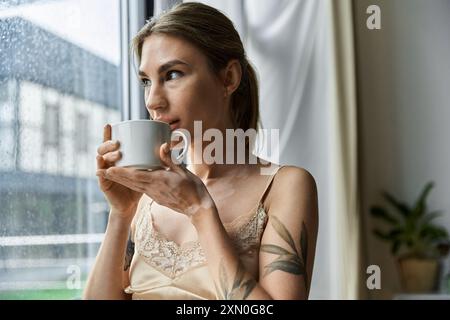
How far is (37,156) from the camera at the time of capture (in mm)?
739

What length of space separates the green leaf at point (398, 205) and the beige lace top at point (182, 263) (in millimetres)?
135

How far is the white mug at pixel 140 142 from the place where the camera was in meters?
0.55

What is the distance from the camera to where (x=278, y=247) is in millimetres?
597

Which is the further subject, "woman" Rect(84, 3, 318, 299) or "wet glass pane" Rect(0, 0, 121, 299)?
"wet glass pane" Rect(0, 0, 121, 299)

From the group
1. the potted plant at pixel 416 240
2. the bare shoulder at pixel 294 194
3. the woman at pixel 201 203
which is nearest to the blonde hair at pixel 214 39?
the woman at pixel 201 203

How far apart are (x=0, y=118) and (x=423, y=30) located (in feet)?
1.76

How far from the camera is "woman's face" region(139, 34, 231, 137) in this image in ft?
2.11

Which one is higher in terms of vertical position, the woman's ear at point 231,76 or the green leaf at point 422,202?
the woman's ear at point 231,76

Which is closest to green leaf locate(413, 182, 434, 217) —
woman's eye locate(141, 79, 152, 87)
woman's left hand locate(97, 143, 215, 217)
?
woman's left hand locate(97, 143, 215, 217)

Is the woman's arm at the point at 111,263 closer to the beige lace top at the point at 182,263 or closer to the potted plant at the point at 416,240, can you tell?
the beige lace top at the point at 182,263

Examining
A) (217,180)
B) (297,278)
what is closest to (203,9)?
(217,180)

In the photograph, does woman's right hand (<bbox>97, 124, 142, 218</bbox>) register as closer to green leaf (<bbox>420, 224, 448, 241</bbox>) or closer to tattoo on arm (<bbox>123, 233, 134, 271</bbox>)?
tattoo on arm (<bbox>123, 233, 134, 271</bbox>)

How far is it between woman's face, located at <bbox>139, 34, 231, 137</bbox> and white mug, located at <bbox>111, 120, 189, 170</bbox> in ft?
0.27

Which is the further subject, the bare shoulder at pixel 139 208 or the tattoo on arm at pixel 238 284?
the bare shoulder at pixel 139 208
